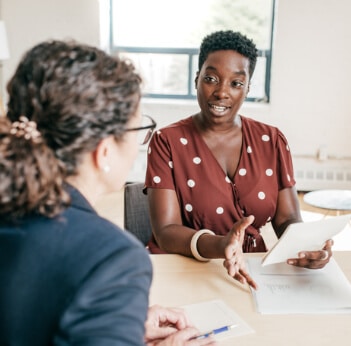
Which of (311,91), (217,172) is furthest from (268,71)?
(217,172)

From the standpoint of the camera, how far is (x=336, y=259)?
5.36ft

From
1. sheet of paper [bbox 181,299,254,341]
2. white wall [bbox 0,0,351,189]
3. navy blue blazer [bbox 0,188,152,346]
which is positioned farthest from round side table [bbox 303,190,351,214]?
navy blue blazer [bbox 0,188,152,346]

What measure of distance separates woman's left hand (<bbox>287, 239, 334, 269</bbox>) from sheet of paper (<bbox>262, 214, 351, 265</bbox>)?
2 cm

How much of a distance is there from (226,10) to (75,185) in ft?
13.4

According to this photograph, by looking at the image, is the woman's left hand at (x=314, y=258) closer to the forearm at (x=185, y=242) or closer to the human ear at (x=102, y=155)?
the forearm at (x=185, y=242)

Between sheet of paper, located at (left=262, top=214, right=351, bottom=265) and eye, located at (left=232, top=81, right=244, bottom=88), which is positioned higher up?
eye, located at (left=232, top=81, right=244, bottom=88)

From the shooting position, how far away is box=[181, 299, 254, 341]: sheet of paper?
1.20 m

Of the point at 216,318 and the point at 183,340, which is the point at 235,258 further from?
the point at 183,340

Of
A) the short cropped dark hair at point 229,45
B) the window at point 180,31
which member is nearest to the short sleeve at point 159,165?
the short cropped dark hair at point 229,45

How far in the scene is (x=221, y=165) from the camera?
191cm

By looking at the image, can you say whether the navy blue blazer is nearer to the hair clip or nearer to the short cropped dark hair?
the hair clip

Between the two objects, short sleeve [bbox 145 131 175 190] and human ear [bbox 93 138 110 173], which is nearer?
human ear [bbox 93 138 110 173]

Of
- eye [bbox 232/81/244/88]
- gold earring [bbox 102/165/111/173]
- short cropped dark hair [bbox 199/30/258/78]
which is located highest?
short cropped dark hair [bbox 199/30/258/78]

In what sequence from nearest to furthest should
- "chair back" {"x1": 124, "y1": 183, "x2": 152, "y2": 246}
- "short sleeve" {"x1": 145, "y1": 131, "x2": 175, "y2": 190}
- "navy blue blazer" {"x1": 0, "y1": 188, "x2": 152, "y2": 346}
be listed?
1. "navy blue blazer" {"x1": 0, "y1": 188, "x2": 152, "y2": 346}
2. "short sleeve" {"x1": 145, "y1": 131, "x2": 175, "y2": 190}
3. "chair back" {"x1": 124, "y1": 183, "x2": 152, "y2": 246}
